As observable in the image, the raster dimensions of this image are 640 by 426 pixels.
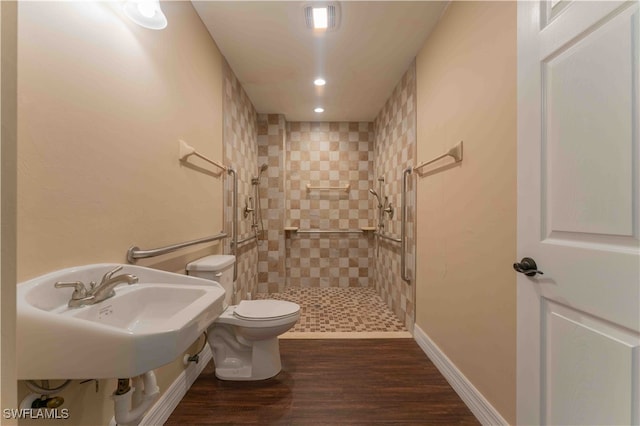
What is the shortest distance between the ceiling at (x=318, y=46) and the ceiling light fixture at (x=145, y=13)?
2.37ft

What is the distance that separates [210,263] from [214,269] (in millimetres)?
57

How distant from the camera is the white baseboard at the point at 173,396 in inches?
49.2

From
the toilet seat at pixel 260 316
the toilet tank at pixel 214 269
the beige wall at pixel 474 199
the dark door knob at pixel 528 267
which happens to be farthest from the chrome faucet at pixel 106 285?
the beige wall at pixel 474 199

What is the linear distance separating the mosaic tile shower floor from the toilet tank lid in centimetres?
92

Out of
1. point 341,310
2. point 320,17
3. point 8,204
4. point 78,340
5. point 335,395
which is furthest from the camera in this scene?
point 341,310

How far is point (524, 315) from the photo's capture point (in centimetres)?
98

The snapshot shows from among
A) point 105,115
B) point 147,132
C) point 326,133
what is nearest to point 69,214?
point 105,115

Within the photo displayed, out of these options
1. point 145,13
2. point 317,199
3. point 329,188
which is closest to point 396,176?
point 329,188

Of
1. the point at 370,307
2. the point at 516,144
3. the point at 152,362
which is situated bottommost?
the point at 370,307

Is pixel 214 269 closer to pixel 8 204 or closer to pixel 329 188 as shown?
pixel 8 204

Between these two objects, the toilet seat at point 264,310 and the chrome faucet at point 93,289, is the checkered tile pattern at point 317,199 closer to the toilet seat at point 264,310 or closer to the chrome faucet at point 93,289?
the toilet seat at point 264,310

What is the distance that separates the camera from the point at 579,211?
2.52 feet

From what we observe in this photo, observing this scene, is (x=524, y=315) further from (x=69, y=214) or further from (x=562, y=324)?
(x=69, y=214)

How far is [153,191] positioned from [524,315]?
167 cm
